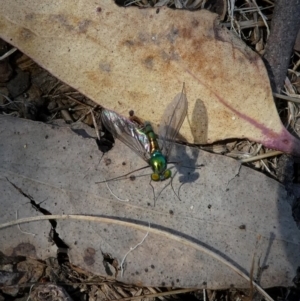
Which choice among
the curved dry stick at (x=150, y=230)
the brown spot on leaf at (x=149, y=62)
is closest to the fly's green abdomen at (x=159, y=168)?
the curved dry stick at (x=150, y=230)

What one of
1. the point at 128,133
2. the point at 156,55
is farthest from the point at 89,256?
the point at 156,55

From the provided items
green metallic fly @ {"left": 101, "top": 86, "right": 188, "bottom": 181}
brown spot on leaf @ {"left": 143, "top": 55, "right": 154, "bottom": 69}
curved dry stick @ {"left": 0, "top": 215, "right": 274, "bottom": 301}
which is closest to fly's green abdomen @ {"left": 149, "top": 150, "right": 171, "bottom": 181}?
green metallic fly @ {"left": 101, "top": 86, "right": 188, "bottom": 181}

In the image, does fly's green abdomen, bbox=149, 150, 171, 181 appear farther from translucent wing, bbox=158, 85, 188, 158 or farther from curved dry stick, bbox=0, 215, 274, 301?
curved dry stick, bbox=0, 215, 274, 301

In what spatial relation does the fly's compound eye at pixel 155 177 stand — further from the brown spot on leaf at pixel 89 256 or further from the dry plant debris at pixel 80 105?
the brown spot on leaf at pixel 89 256

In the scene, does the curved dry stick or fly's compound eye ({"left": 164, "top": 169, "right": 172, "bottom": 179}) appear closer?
the curved dry stick

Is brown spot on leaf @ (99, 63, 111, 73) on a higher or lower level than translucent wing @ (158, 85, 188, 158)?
higher

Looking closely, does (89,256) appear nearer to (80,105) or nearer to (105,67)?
(80,105)

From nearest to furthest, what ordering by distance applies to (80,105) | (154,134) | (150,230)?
(150,230)
(154,134)
(80,105)
